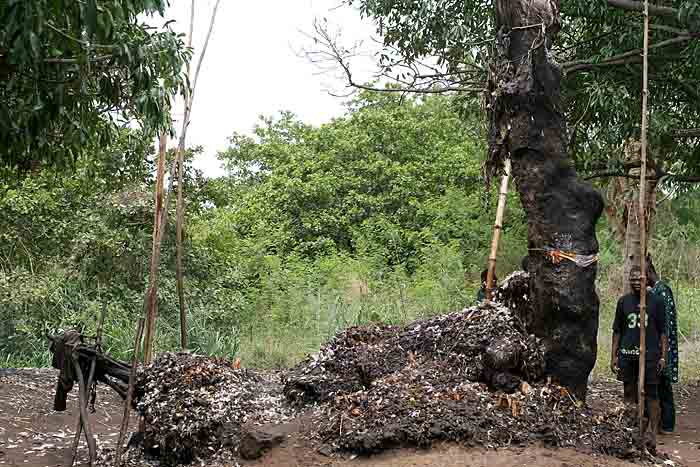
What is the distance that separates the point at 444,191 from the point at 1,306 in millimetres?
10276

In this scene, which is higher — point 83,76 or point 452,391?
point 83,76

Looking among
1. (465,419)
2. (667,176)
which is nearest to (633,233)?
(667,176)

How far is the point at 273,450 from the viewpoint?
16.6 ft

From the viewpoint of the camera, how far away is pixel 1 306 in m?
10.4

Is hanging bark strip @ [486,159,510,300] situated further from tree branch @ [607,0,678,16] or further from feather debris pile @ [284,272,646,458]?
tree branch @ [607,0,678,16]

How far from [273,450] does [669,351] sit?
3312mm

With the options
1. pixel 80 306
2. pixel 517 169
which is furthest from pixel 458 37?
pixel 80 306

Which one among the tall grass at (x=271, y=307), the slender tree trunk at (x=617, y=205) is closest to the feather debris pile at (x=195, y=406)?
the tall grass at (x=271, y=307)

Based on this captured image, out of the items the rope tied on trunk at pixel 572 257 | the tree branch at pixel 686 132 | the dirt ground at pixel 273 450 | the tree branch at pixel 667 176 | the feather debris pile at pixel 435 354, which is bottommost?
the dirt ground at pixel 273 450

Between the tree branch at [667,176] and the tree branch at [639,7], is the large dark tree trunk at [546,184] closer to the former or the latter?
the tree branch at [639,7]

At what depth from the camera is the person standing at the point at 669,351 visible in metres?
6.18

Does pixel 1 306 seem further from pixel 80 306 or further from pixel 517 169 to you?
pixel 517 169

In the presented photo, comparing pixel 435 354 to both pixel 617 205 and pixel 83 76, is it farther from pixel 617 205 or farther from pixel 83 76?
pixel 617 205

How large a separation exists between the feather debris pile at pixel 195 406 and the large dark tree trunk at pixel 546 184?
200cm
